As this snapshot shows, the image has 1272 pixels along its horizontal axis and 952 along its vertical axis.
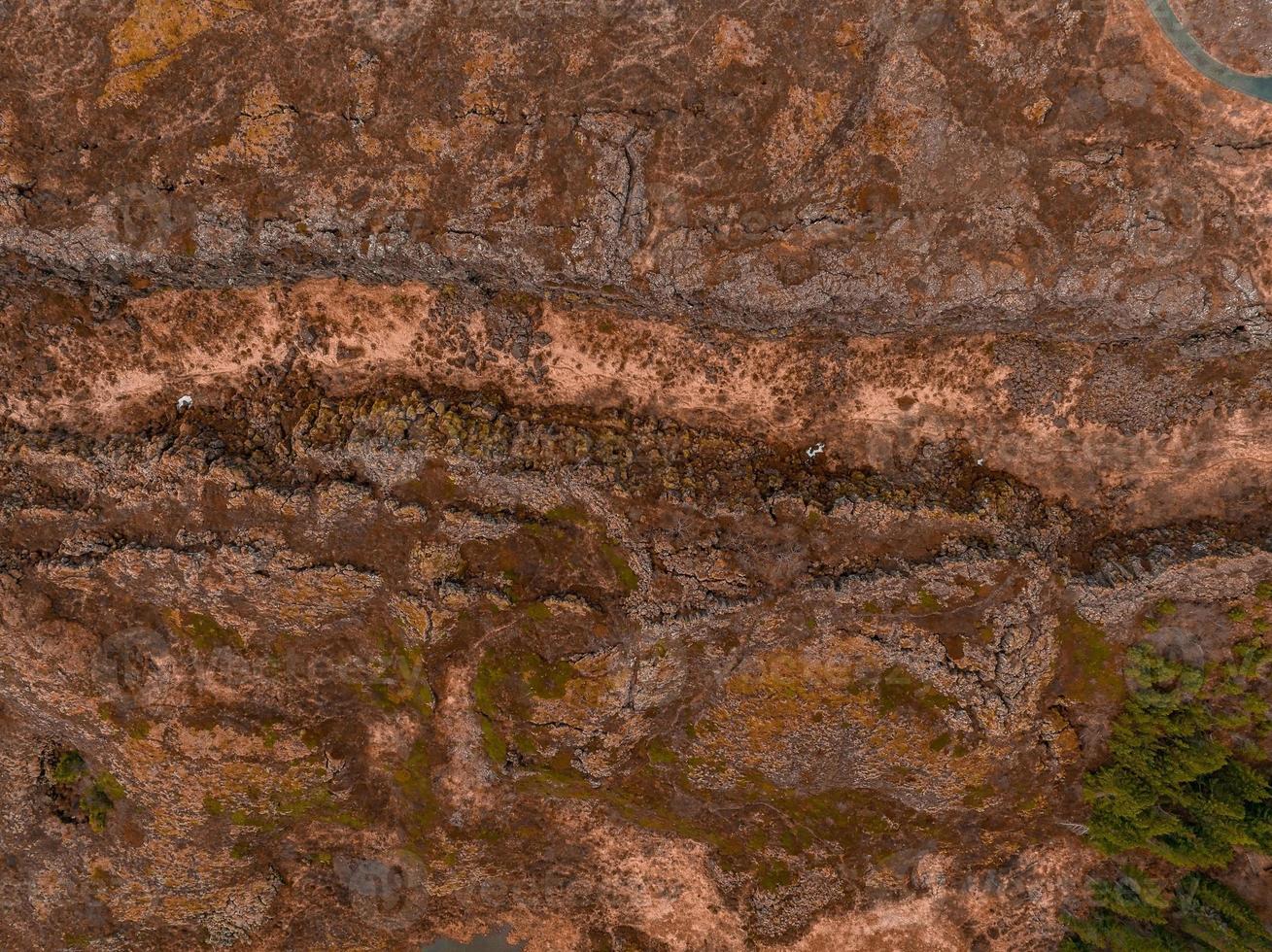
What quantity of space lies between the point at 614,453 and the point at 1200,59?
17787mm

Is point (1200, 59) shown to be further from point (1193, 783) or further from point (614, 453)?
point (1193, 783)

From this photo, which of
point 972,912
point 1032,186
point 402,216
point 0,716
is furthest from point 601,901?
point 1032,186

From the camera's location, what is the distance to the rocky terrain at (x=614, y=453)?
17.9m

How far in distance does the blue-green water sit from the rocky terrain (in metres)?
0.35

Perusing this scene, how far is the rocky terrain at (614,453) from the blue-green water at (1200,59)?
35 centimetres

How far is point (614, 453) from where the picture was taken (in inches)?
786

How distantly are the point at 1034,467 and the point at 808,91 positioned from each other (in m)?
12.3

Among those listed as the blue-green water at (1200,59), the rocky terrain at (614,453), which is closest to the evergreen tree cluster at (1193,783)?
the rocky terrain at (614,453)

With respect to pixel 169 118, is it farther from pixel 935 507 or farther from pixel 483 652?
pixel 935 507

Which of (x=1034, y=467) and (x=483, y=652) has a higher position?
(x=1034, y=467)

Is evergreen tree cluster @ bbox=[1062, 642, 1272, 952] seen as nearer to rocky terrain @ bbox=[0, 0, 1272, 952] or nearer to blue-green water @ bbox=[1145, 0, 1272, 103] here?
rocky terrain @ bbox=[0, 0, 1272, 952]

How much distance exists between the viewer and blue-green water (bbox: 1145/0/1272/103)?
1769 centimetres

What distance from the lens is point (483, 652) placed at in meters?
20.9

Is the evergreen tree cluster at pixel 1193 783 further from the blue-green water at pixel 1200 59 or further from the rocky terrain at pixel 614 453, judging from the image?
the blue-green water at pixel 1200 59
